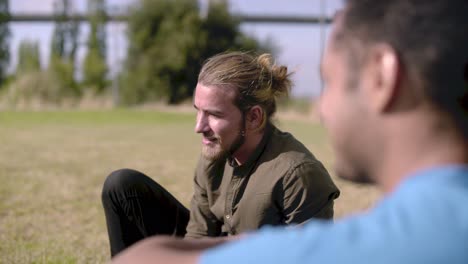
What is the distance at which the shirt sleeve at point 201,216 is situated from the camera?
125 inches

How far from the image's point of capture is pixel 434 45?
3.55 ft

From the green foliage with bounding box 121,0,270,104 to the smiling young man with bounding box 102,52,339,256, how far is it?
92.1 ft

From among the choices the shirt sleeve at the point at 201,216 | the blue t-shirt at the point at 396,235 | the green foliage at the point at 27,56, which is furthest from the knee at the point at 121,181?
the green foliage at the point at 27,56

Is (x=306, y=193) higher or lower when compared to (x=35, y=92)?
higher

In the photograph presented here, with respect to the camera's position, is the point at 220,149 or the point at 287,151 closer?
the point at 287,151

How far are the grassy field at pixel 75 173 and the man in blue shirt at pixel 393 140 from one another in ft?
6.88

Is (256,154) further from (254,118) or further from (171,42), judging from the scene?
(171,42)

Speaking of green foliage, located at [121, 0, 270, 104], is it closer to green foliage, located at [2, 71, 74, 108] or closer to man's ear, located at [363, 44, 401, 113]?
green foliage, located at [2, 71, 74, 108]

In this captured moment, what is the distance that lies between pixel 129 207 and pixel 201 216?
38 cm

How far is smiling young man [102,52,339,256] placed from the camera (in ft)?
9.05

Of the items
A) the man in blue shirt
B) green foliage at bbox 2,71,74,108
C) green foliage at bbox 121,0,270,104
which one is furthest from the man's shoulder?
green foliage at bbox 121,0,270,104

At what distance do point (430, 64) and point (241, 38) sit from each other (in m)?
33.2

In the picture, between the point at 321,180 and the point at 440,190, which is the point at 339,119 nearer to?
the point at 440,190

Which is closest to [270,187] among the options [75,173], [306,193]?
[306,193]
